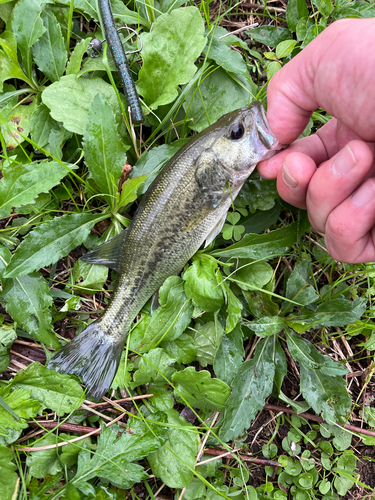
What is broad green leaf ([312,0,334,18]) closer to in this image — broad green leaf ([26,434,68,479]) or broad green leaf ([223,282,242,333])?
broad green leaf ([223,282,242,333])

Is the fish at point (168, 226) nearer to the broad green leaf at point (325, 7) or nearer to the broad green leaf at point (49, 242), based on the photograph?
the broad green leaf at point (49, 242)

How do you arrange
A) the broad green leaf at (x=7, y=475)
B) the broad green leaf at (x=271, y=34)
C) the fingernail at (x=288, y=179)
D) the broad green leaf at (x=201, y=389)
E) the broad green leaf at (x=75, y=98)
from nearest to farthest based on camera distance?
the fingernail at (x=288, y=179) → the broad green leaf at (x=7, y=475) → the broad green leaf at (x=201, y=389) → the broad green leaf at (x=75, y=98) → the broad green leaf at (x=271, y=34)

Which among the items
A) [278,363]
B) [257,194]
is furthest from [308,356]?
[257,194]

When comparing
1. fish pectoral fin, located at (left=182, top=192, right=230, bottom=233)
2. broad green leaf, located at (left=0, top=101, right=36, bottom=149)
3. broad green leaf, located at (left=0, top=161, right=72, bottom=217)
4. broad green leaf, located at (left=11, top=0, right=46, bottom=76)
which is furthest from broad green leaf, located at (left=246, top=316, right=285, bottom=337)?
broad green leaf, located at (left=11, top=0, right=46, bottom=76)

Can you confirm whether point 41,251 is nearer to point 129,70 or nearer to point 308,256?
point 129,70

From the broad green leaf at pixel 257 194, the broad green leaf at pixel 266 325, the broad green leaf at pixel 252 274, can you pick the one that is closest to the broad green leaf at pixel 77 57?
the broad green leaf at pixel 257 194

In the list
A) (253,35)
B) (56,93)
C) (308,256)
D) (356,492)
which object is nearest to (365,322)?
(308,256)
